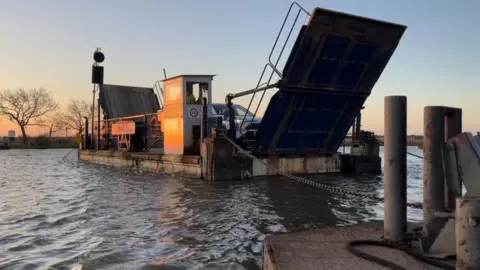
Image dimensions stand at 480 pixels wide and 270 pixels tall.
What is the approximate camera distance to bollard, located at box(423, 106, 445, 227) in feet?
10.6

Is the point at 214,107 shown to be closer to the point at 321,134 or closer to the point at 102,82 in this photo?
the point at 321,134

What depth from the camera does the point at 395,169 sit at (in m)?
3.50

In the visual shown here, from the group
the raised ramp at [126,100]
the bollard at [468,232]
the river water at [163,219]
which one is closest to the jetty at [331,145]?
the bollard at [468,232]

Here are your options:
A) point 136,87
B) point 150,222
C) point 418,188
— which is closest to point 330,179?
point 418,188

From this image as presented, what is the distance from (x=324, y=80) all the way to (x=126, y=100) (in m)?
14.2

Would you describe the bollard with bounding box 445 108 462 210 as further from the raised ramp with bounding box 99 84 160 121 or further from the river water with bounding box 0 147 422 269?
the raised ramp with bounding box 99 84 160 121

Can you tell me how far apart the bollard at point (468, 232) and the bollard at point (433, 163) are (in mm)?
629

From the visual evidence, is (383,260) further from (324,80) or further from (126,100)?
(126,100)

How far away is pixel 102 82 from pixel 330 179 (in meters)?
14.5

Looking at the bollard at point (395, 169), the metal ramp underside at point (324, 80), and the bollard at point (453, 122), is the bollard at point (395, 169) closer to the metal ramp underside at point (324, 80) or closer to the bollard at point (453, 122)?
the bollard at point (453, 122)

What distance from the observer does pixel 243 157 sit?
1274 cm

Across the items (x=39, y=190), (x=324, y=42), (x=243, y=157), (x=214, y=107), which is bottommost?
(x=39, y=190)

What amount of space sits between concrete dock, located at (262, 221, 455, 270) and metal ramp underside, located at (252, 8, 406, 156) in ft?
23.4

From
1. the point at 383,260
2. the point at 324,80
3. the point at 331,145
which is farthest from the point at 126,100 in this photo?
the point at 383,260
